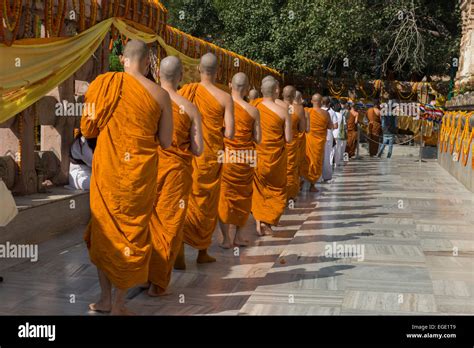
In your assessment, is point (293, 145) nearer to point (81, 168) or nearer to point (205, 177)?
point (81, 168)

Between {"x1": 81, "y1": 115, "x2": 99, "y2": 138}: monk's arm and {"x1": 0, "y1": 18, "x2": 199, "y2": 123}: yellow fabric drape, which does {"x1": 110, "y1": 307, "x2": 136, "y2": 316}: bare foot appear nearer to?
{"x1": 81, "y1": 115, "x2": 99, "y2": 138}: monk's arm

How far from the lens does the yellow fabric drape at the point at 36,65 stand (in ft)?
20.0

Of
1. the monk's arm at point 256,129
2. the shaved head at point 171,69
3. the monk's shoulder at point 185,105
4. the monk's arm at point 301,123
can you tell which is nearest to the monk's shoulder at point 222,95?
the monk's arm at point 256,129

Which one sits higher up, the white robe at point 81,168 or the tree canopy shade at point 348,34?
the tree canopy shade at point 348,34

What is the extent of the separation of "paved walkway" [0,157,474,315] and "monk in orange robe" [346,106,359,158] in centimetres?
1022

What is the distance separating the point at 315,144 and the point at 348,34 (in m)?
10.6

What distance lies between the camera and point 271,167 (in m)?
7.77

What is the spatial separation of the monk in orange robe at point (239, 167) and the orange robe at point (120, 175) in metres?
2.52

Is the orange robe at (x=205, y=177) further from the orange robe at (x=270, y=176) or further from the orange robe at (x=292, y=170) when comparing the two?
the orange robe at (x=292, y=170)

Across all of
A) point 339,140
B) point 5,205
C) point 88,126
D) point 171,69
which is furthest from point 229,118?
point 339,140

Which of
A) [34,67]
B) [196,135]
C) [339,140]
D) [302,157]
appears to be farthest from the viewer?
[339,140]

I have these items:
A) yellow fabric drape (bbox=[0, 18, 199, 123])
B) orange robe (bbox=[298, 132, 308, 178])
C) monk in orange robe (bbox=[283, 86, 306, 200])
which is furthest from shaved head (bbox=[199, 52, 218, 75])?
orange robe (bbox=[298, 132, 308, 178])

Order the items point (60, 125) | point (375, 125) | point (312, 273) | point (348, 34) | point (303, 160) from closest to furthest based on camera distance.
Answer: point (312, 273) < point (60, 125) < point (303, 160) < point (375, 125) < point (348, 34)

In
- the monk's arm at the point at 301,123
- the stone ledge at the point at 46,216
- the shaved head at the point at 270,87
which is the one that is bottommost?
the stone ledge at the point at 46,216
